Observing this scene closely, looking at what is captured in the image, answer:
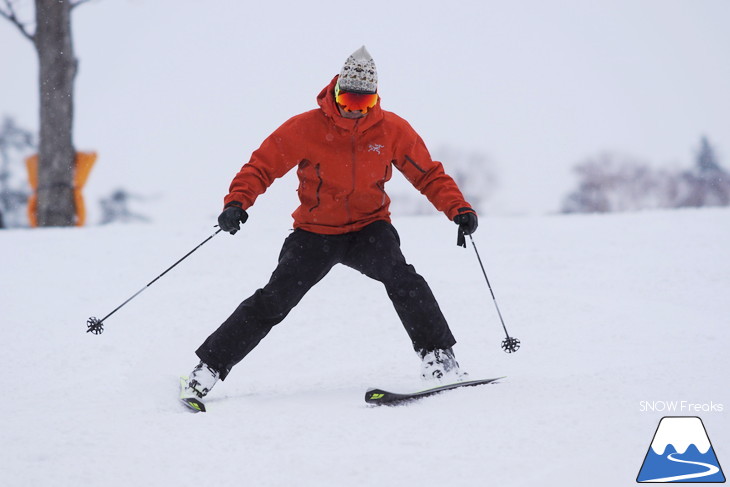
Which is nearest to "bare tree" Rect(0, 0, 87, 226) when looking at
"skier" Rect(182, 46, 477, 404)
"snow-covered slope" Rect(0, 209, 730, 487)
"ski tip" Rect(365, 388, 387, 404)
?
"snow-covered slope" Rect(0, 209, 730, 487)

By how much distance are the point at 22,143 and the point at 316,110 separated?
113ft

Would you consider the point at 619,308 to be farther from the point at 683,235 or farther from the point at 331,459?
the point at 331,459

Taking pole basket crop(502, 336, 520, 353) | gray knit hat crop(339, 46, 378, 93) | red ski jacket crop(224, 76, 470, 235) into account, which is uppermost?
gray knit hat crop(339, 46, 378, 93)

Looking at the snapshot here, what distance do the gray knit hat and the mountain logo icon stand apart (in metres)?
1.96

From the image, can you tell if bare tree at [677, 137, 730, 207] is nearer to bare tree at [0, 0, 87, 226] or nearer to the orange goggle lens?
bare tree at [0, 0, 87, 226]

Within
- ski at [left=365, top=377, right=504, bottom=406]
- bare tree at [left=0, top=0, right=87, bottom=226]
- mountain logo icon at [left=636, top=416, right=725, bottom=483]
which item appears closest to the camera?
mountain logo icon at [left=636, top=416, right=725, bottom=483]

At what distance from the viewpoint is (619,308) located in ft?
15.3

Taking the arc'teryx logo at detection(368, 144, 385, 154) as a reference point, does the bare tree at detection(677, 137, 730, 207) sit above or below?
above

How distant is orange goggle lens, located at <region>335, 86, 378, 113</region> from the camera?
11.0ft

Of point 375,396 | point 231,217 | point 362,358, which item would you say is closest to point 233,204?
point 231,217

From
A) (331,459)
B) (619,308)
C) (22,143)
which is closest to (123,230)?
(619,308)

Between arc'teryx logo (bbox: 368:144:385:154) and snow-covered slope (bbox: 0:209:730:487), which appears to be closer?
snow-covered slope (bbox: 0:209:730:487)

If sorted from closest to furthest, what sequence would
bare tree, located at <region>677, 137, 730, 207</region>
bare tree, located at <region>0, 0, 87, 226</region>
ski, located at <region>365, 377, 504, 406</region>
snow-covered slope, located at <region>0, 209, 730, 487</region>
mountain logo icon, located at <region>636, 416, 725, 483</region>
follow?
mountain logo icon, located at <region>636, 416, 725, 483</region>
snow-covered slope, located at <region>0, 209, 730, 487</region>
ski, located at <region>365, 377, 504, 406</region>
bare tree, located at <region>0, 0, 87, 226</region>
bare tree, located at <region>677, 137, 730, 207</region>

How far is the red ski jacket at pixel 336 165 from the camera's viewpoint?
3447 millimetres
